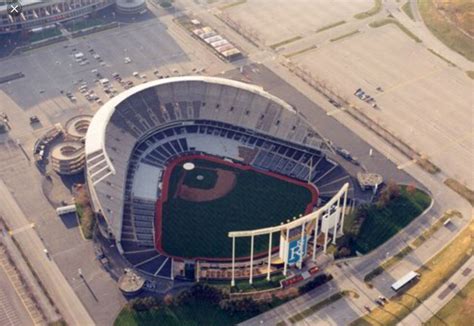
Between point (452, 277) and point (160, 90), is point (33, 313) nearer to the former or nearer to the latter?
point (160, 90)

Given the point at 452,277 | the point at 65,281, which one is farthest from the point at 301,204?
the point at 65,281

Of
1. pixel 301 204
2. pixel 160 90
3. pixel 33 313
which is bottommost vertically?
pixel 33 313

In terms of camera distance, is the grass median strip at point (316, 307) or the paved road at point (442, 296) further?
the grass median strip at point (316, 307)

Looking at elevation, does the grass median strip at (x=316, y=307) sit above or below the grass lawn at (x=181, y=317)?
above

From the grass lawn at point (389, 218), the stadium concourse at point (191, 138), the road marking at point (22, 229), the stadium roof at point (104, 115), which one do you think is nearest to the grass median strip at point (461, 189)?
the grass lawn at point (389, 218)

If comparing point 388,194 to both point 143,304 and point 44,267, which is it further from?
point 44,267

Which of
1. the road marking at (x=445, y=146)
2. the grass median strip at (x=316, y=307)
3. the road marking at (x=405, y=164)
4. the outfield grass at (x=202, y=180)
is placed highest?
the road marking at (x=445, y=146)

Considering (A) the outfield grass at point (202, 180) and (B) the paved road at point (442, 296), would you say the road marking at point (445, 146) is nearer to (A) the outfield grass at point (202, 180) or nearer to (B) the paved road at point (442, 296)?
(B) the paved road at point (442, 296)
